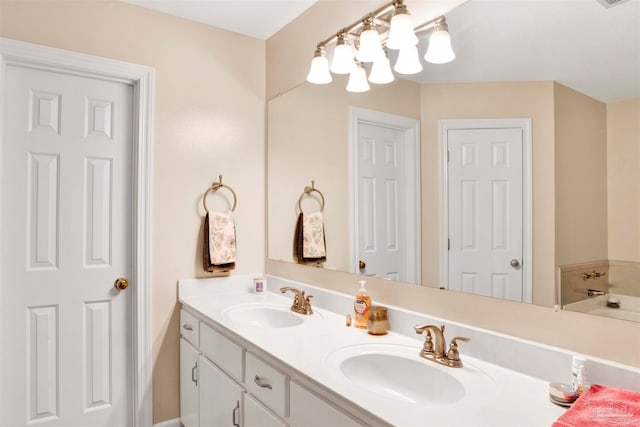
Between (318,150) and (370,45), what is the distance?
62cm

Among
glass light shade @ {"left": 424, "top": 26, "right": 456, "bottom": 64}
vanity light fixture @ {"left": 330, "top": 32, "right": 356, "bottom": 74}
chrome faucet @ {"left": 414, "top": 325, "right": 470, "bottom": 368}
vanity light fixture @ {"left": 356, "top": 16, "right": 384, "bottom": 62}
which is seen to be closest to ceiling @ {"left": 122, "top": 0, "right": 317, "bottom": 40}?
vanity light fixture @ {"left": 330, "top": 32, "right": 356, "bottom": 74}

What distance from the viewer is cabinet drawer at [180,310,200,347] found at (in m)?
2.03

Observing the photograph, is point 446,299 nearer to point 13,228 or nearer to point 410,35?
point 410,35

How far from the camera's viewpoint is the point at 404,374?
1.38 m

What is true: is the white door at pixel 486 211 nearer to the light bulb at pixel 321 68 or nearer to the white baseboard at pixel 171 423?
the light bulb at pixel 321 68

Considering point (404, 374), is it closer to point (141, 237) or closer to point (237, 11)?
point (141, 237)

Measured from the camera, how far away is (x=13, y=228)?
1933mm

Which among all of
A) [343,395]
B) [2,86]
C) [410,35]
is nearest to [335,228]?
[410,35]

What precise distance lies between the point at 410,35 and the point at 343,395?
4.00ft

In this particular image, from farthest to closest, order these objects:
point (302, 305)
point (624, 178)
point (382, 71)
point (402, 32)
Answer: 1. point (302, 305)
2. point (382, 71)
3. point (402, 32)
4. point (624, 178)

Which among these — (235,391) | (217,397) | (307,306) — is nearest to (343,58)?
(307,306)

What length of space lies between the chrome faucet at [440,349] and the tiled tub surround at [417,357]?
6 cm

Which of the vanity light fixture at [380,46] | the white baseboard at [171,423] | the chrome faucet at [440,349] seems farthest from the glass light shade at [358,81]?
the white baseboard at [171,423]

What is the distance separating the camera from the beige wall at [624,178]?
1038mm
